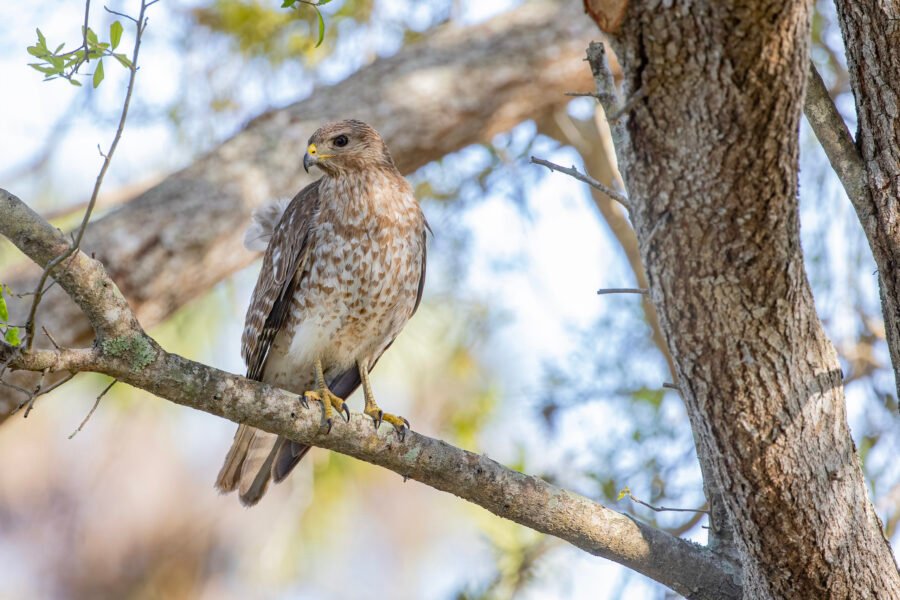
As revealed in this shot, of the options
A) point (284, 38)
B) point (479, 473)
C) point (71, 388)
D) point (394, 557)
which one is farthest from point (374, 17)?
point (394, 557)

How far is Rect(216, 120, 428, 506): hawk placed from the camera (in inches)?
165

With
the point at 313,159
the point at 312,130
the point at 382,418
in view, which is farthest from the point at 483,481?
the point at 312,130

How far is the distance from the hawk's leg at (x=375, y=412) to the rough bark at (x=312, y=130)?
134cm

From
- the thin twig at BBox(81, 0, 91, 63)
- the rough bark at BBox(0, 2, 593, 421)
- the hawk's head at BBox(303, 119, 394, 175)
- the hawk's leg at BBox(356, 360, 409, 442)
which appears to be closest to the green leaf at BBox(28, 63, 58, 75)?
the thin twig at BBox(81, 0, 91, 63)

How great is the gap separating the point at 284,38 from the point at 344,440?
420 centimetres

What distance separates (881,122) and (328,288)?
2354 mm

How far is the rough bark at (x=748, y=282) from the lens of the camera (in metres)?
2.06

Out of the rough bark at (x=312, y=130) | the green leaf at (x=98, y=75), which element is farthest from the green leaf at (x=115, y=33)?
the rough bark at (x=312, y=130)

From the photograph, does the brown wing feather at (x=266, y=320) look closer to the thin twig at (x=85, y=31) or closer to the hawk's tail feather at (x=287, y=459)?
the hawk's tail feather at (x=287, y=459)

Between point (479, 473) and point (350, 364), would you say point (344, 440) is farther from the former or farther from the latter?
point (350, 364)

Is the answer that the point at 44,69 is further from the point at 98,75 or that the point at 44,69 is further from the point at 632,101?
the point at 632,101

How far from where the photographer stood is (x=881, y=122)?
271cm

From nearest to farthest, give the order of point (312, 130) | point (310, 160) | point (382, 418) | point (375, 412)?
point (382, 418) < point (375, 412) < point (310, 160) < point (312, 130)

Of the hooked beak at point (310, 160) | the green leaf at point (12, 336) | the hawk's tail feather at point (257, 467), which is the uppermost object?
the hooked beak at point (310, 160)
